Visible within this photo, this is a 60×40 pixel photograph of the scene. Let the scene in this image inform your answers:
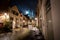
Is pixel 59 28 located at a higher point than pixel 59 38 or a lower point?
higher

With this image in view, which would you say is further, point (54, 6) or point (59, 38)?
point (54, 6)

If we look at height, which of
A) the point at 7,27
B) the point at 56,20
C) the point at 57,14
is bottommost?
the point at 7,27

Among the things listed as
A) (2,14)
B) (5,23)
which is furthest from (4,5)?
(5,23)

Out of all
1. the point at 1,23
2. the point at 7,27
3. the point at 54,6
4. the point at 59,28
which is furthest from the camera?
the point at 1,23

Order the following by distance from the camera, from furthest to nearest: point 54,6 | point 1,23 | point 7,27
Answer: point 1,23 < point 7,27 < point 54,6

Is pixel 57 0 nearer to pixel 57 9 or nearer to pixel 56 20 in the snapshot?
pixel 57 9

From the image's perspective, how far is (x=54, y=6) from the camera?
3.12 meters

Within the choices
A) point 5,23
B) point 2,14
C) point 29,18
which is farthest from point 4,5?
point 29,18

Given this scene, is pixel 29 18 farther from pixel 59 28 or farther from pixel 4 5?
pixel 59 28

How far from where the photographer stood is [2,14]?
63.2ft

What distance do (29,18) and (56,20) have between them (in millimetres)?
45044

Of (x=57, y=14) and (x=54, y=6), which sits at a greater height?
(x=54, y=6)

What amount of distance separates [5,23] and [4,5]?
379cm

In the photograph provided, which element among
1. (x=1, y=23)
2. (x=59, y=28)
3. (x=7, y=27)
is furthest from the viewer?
(x=1, y=23)
